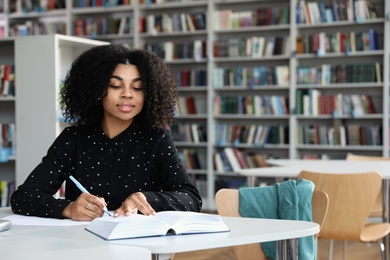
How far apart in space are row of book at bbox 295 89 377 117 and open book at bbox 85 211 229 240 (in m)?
5.00

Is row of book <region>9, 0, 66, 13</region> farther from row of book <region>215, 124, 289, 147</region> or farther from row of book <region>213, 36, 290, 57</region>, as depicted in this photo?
row of book <region>215, 124, 289, 147</region>

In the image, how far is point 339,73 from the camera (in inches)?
257

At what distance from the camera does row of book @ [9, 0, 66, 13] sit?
7.73 m

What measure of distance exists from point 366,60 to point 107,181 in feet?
16.1

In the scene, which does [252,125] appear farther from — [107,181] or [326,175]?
[107,181]

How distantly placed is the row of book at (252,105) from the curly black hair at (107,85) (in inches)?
177

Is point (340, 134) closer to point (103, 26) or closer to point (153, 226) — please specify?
point (103, 26)

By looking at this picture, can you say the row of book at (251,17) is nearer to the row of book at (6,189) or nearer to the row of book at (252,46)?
the row of book at (252,46)

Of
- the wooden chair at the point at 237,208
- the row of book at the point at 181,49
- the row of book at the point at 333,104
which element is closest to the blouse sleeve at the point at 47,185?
the wooden chair at the point at 237,208

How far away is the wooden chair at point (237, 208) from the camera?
2.24 metres

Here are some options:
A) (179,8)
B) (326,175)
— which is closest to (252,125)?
(179,8)

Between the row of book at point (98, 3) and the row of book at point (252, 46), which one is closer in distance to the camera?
the row of book at point (252, 46)

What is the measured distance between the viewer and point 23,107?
456 cm

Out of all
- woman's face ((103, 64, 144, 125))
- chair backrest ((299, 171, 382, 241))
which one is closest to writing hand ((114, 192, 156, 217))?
woman's face ((103, 64, 144, 125))
